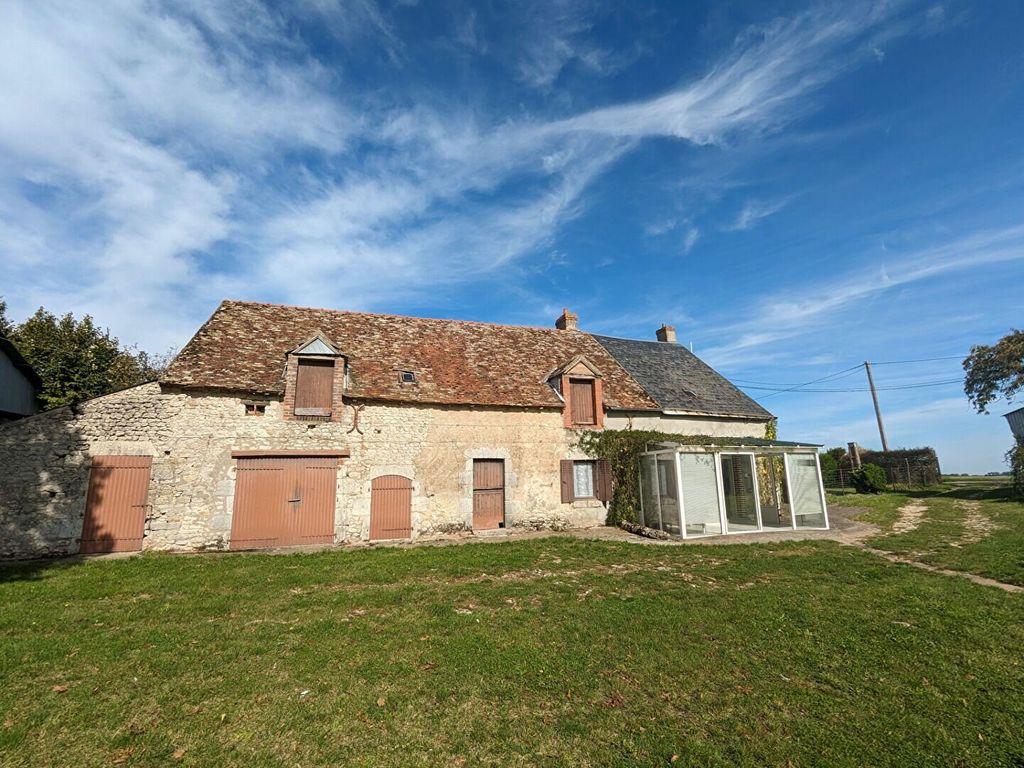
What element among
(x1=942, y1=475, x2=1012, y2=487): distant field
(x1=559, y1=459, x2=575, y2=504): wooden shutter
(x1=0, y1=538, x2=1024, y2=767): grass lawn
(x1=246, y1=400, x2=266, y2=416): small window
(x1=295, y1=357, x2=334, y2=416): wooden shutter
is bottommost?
(x1=0, y1=538, x2=1024, y2=767): grass lawn

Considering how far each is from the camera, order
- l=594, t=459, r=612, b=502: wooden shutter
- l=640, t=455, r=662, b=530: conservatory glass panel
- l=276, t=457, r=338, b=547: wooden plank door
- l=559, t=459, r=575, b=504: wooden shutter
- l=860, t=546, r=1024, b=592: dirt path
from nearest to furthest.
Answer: l=860, t=546, r=1024, b=592: dirt path
l=276, t=457, r=338, b=547: wooden plank door
l=640, t=455, r=662, b=530: conservatory glass panel
l=559, t=459, r=575, b=504: wooden shutter
l=594, t=459, r=612, b=502: wooden shutter

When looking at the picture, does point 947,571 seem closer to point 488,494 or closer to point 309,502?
point 488,494

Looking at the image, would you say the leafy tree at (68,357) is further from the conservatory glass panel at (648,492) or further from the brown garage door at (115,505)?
the conservatory glass panel at (648,492)

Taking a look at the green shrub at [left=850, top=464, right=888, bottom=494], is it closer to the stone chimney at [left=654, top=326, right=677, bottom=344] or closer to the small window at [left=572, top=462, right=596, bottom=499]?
the stone chimney at [left=654, top=326, right=677, bottom=344]

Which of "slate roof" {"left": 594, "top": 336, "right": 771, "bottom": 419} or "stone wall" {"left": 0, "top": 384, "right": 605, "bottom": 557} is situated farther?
"slate roof" {"left": 594, "top": 336, "right": 771, "bottom": 419}

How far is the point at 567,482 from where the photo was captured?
16031 mm

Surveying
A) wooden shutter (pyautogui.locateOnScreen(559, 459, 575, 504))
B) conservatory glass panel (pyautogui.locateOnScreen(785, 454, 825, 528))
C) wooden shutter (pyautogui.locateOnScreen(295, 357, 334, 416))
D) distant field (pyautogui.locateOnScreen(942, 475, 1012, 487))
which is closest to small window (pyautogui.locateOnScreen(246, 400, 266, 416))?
A: wooden shutter (pyautogui.locateOnScreen(295, 357, 334, 416))

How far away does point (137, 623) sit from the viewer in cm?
660

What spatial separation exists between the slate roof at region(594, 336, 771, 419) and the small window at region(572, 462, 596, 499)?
409 centimetres

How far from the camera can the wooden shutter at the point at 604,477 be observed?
16.4 metres

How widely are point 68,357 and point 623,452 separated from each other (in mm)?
22466

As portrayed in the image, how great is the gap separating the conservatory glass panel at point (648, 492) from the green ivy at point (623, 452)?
0.18 m

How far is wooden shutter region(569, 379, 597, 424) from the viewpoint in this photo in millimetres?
16844

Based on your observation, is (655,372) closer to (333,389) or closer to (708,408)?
(708,408)
